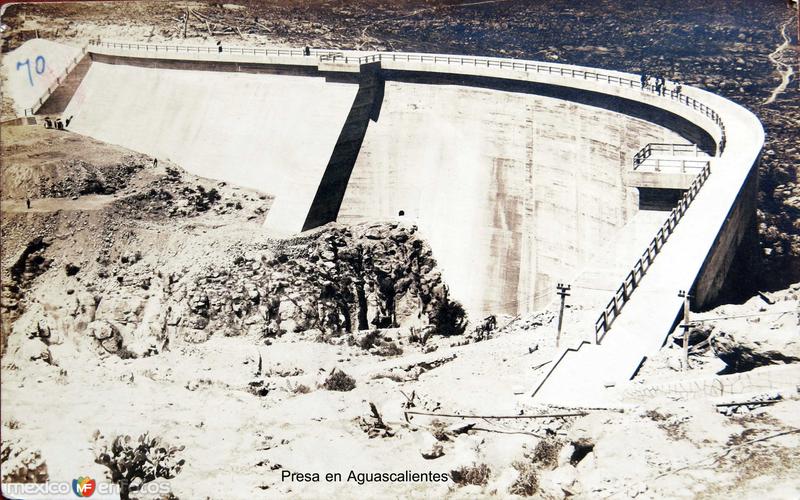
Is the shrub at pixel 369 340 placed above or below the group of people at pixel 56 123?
below

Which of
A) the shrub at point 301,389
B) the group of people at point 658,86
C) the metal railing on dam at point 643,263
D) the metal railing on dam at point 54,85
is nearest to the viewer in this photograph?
the metal railing on dam at point 643,263

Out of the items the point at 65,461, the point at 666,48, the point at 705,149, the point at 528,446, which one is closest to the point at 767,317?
the point at 528,446

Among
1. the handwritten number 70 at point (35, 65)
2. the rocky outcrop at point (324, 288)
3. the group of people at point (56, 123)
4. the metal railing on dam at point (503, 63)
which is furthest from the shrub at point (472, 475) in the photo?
the handwritten number 70 at point (35, 65)

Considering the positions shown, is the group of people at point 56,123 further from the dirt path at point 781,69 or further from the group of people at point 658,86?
the dirt path at point 781,69

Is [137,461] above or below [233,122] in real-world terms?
below

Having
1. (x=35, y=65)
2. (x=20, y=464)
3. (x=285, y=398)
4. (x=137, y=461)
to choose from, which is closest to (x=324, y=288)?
(x=285, y=398)

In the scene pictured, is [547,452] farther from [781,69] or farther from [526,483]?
[781,69]
